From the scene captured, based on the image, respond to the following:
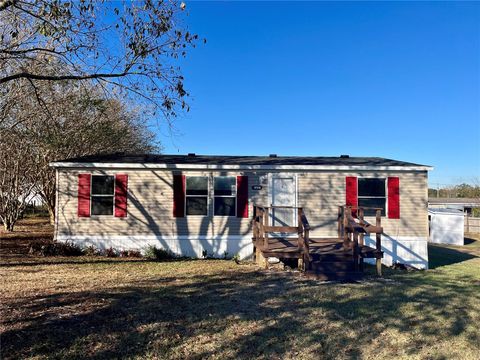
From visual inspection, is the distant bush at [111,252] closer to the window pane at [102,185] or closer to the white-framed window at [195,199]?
the window pane at [102,185]

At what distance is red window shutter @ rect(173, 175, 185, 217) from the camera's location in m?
12.0

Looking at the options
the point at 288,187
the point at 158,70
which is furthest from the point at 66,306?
the point at 288,187

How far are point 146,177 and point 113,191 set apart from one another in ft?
3.52

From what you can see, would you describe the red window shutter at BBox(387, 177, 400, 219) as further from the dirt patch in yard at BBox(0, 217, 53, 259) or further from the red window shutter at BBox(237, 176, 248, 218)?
the dirt patch in yard at BBox(0, 217, 53, 259)

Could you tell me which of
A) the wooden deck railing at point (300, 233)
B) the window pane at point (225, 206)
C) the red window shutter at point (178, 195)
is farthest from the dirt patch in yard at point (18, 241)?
the wooden deck railing at point (300, 233)

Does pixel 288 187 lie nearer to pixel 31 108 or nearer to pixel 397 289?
pixel 397 289

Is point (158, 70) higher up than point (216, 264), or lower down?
higher up

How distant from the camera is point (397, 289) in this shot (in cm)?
761


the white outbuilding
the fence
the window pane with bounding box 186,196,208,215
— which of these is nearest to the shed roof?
the window pane with bounding box 186,196,208,215

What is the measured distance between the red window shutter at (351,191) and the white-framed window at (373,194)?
142mm

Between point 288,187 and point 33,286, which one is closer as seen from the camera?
point 33,286

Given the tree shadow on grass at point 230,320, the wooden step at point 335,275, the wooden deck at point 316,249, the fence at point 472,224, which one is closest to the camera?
the tree shadow on grass at point 230,320

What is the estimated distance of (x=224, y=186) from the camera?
39.9 feet

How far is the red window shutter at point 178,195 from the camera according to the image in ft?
39.5
